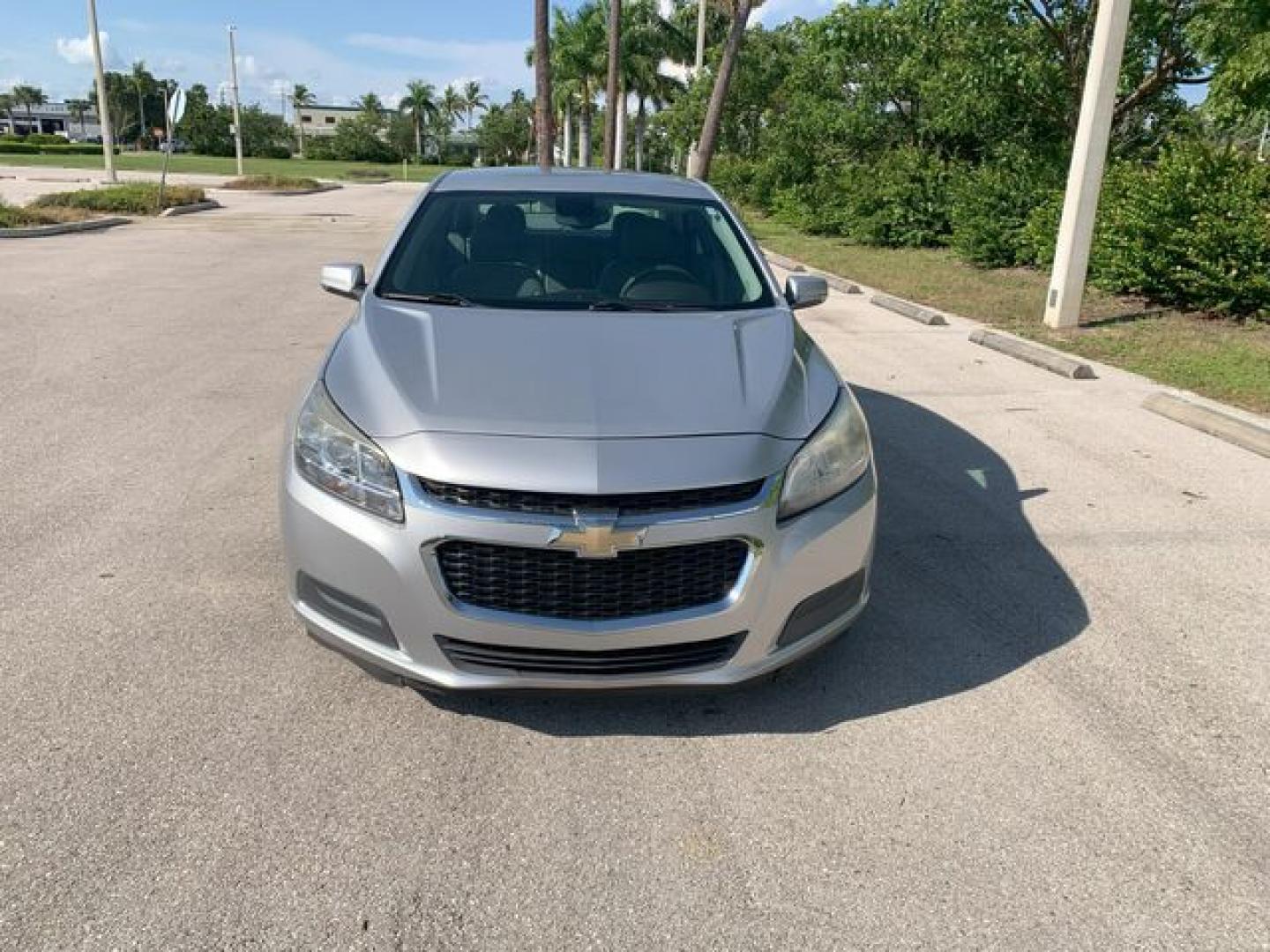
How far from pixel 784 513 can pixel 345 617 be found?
132cm

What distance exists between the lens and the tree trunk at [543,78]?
24.2 meters

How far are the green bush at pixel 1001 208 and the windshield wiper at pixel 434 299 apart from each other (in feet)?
42.2

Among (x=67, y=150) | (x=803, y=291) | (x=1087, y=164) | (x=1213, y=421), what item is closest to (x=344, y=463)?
(x=803, y=291)

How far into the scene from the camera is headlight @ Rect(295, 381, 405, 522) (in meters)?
2.76

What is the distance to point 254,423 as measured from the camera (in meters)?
6.26

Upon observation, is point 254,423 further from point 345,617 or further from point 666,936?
point 666,936

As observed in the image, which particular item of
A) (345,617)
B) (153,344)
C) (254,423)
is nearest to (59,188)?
(153,344)

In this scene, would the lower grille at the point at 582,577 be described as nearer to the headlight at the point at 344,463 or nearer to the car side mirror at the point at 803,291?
the headlight at the point at 344,463

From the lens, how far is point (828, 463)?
304 centimetres

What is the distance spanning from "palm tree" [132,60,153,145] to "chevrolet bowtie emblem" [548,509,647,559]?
145 m

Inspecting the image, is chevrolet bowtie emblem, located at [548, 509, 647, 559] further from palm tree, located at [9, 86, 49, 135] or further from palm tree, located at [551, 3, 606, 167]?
palm tree, located at [9, 86, 49, 135]

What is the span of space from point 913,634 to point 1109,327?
316 inches

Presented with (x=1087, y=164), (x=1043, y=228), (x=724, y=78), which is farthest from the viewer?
(x=724, y=78)

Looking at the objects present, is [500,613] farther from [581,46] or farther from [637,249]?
[581,46]
